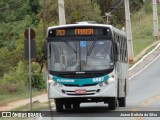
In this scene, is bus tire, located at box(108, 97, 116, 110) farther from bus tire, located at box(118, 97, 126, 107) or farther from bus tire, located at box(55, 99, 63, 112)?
bus tire, located at box(118, 97, 126, 107)

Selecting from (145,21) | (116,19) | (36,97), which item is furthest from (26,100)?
(116,19)

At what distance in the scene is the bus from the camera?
69.2 ft

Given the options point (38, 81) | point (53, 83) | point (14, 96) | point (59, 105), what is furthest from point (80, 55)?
point (38, 81)

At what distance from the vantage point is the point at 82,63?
70.1ft

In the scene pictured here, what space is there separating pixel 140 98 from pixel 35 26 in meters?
55.3

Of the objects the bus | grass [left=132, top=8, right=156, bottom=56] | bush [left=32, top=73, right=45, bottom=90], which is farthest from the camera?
grass [left=132, top=8, right=156, bottom=56]

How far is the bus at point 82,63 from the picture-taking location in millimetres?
21094

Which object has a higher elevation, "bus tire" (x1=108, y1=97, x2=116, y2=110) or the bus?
the bus

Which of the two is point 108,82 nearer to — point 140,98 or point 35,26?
point 140,98

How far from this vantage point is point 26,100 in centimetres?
3189

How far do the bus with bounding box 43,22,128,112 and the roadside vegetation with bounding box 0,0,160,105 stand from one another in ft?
33.7

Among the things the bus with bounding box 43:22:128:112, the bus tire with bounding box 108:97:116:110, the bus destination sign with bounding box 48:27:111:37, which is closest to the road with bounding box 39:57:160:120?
the bus tire with bounding box 108:97:116:110

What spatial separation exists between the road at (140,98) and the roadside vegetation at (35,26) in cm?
631

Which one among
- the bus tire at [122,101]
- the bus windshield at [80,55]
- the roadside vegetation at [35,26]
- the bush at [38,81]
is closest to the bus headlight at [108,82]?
the bus windshield at [80,55]
